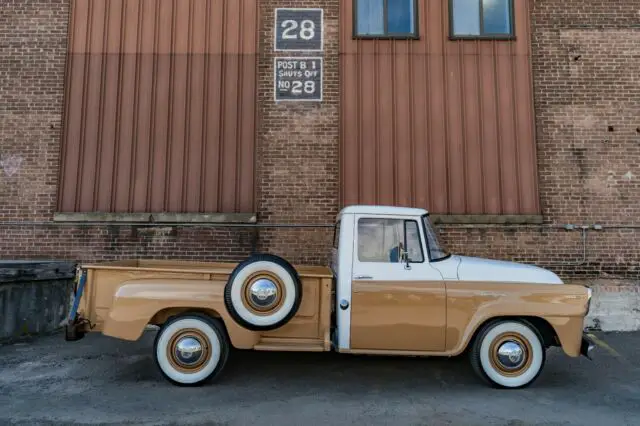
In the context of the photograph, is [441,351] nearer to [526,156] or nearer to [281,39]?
[526,156]

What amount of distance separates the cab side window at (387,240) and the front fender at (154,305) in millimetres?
1547

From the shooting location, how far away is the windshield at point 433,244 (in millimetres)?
4961

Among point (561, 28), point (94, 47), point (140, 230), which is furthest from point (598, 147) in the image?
point (94, 47)

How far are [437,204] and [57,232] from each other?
7.27 meters

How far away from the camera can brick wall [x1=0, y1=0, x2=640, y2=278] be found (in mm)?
8359

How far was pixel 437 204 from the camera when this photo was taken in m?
8.52

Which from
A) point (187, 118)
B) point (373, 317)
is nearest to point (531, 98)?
point (373, 317)

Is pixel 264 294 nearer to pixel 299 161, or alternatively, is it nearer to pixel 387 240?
pixel 387 240

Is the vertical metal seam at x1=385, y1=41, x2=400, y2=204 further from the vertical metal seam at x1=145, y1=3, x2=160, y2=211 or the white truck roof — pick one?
the vertical metal seam at x1=145, y1=3, x2=160, y2=211

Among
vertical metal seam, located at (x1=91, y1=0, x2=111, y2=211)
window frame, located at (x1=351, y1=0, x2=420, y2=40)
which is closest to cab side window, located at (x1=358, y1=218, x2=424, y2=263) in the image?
window frame, located at (x1=351, y1=0, x2=420, y2=40)

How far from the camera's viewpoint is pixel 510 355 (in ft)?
15.8

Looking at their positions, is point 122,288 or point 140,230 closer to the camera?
point 122,288

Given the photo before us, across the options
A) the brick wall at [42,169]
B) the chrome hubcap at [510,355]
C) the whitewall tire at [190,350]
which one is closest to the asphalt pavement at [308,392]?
the whitewall tire at [190,350]

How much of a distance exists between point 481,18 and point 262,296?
7608 millimetres
